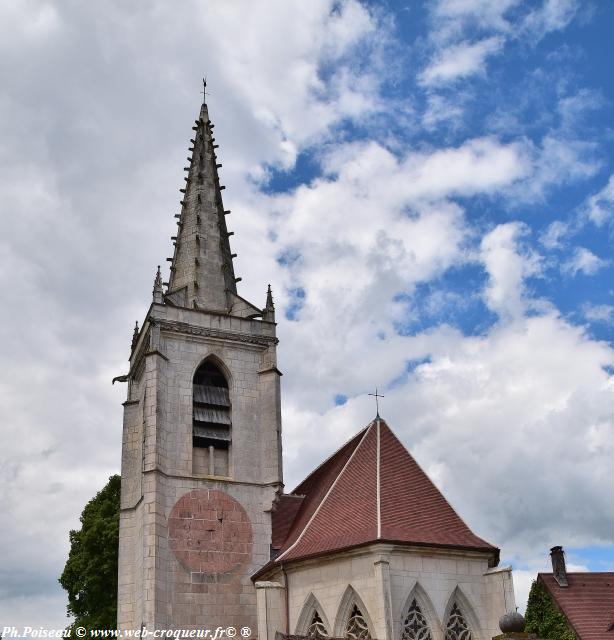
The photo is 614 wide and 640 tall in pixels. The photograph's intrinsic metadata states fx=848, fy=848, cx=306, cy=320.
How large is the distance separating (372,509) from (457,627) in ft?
10.1

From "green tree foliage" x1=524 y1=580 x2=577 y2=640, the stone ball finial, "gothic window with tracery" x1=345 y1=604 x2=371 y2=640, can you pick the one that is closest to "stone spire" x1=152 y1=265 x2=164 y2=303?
"gothic window with tracery" x1=345 y1=604 x2=371 y2=640

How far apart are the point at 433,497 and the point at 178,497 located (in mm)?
6509

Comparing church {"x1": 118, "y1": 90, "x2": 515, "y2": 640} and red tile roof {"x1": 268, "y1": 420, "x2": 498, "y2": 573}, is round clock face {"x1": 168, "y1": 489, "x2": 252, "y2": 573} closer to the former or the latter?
church {"x1": 118, "y1": 90, "x2": 515, "y2": 640}

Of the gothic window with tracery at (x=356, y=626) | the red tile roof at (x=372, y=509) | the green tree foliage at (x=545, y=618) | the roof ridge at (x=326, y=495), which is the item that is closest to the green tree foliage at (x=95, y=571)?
the red tile roof at (x=372, y=509)

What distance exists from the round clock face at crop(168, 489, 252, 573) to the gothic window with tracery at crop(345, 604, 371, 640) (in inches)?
175

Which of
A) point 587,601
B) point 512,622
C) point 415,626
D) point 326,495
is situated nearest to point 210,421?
point 326,495

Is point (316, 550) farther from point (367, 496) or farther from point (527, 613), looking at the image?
point (527, 613)

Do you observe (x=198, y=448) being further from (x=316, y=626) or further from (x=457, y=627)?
(x=457, y=627)

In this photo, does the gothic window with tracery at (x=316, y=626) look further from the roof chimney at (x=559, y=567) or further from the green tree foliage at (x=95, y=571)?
the green tree foliage at (x=95, y=571)

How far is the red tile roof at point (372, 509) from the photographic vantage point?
18.8 m

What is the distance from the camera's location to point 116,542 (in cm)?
2683

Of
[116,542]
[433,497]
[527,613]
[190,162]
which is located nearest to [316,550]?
[433,497]

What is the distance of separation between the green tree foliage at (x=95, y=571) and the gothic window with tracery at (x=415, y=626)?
1180 cm

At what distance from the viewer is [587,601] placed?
22.3 meters
